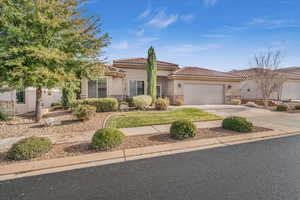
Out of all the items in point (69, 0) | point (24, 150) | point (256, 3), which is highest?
point (256, 3)

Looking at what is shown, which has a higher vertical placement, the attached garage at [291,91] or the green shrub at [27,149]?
the attached garage at [291,91]

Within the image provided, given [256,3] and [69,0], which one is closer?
[69,0]

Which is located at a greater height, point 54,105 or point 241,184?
point 54,105

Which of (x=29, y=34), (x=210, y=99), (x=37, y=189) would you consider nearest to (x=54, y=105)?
(x=29, y=34)

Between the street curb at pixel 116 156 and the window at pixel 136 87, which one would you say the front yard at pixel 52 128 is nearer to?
the street curb at pixel 116 156

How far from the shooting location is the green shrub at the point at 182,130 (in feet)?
17.1

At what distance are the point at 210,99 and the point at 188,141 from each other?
12.7 m

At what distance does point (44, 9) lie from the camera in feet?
20.6

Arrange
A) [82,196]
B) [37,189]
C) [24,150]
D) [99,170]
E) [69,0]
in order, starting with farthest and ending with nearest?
1. [69,0]
2. [24,150]
3. [99,170]
4. [37,189]
5. [82,196]

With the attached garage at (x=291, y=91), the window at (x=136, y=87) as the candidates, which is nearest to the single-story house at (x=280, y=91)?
the attached garage at (x=291, y=91)

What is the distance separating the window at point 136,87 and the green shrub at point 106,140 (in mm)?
10432

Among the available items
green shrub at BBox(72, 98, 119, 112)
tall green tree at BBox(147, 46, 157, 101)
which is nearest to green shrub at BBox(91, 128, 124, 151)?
green shrub at BBox(72, 98, 119, 112)

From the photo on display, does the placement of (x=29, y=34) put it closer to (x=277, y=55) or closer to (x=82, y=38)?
(x=82, y=38)

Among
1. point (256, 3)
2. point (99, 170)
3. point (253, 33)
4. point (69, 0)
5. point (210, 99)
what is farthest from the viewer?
point (210, 99)
